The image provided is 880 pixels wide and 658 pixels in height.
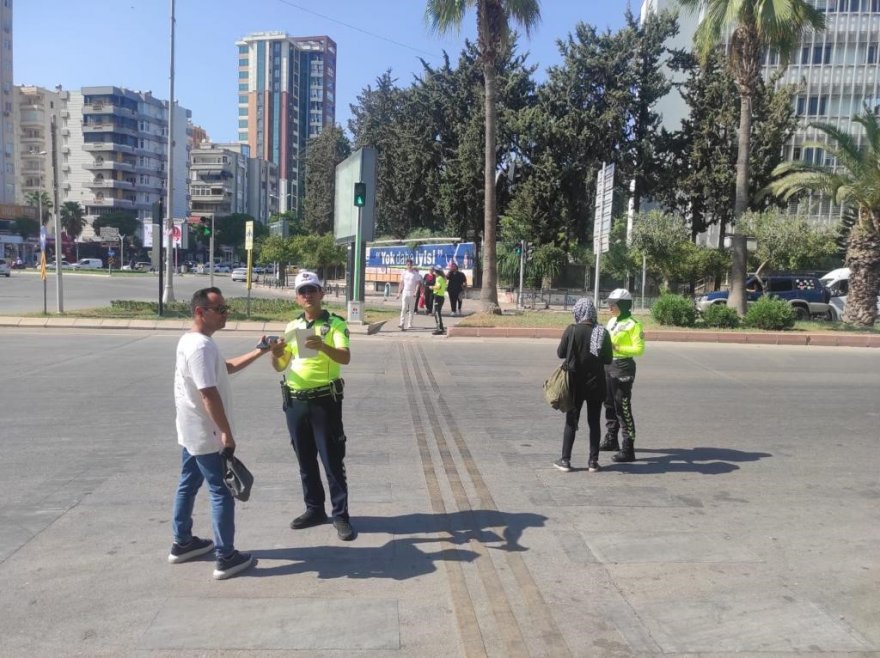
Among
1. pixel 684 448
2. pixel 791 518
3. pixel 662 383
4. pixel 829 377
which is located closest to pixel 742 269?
pixel 829 377

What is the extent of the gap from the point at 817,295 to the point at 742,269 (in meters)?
4.75

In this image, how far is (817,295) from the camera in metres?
24.0

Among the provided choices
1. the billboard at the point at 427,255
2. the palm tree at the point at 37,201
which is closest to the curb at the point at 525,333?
the billboard at the point at 427,255

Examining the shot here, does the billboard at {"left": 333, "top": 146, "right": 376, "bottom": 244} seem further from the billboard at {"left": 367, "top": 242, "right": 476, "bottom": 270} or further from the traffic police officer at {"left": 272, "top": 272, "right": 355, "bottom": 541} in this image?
the traffic police officer at {"left": 272, "top": 272, "right": 355, "bottom": 541}

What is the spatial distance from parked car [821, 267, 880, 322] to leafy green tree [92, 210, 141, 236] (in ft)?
286

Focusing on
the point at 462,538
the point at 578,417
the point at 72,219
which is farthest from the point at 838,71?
the point at 72,219

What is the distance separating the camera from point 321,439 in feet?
14.8

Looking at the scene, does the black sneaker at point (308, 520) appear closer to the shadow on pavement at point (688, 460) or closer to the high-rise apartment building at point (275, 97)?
the shadow on pavement at point (688, 460)

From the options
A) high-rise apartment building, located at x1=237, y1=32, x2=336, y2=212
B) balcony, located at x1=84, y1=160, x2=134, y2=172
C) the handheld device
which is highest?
high-rise apartment building, located at x1=237, y1=32, x2=336, y2=212

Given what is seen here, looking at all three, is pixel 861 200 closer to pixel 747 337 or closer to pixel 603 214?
pixel 747 337

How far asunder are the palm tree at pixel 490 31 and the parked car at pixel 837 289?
39.5 ft

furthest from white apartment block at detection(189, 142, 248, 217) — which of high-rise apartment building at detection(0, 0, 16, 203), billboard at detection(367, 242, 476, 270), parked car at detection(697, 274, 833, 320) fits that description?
parked car at detection(697, 274, 833, 320)

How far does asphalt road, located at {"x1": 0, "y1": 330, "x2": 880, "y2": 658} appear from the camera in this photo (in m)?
3.46

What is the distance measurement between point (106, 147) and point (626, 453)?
103049 millimetres
